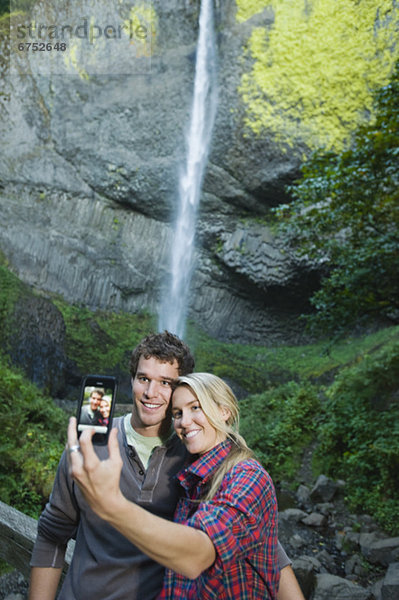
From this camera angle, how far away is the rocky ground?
4.05 metres

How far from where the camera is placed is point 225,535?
1188mm

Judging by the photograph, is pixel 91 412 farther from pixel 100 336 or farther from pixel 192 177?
pixel 192 177

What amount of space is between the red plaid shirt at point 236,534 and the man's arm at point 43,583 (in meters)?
0.63

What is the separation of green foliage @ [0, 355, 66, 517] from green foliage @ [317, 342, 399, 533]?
15.2 feet

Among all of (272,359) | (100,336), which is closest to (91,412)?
(100,336)

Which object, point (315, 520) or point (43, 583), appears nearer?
point (43, 583)

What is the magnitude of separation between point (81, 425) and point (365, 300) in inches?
231

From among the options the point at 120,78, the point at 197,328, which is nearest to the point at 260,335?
the point at 197,328

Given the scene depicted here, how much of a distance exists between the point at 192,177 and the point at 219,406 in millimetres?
19962

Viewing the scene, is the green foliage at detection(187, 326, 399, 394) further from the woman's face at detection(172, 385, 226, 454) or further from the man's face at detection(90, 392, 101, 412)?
the man's face at detection(90, 392, 101, 412)

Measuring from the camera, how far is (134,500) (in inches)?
64.7

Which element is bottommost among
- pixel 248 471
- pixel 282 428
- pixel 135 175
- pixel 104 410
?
pixel 282 428

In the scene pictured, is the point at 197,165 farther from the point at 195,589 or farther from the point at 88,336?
the point at 195,589

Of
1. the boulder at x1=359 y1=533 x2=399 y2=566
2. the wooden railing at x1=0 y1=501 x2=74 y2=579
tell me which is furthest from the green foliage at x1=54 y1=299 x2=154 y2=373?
the wooden railing at x1=0 y1=501 x2=74 y2=579
